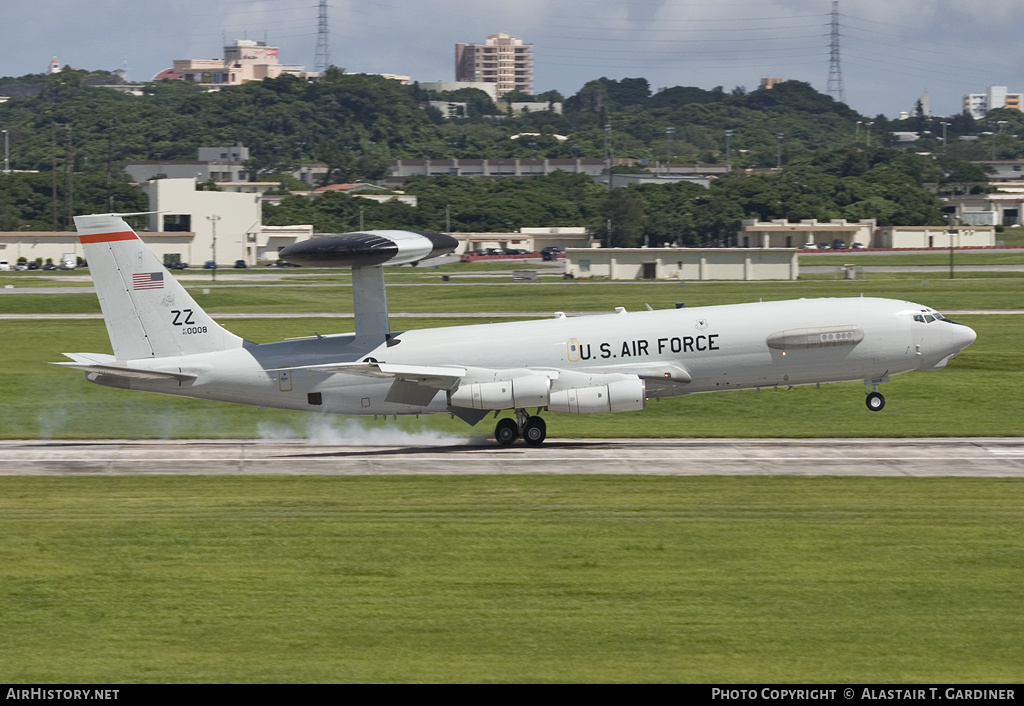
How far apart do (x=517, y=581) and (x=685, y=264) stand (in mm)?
109317

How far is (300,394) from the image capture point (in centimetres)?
4225

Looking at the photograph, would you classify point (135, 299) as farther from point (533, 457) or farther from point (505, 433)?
point (533, 457)

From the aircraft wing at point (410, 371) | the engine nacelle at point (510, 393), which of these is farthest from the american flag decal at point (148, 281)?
the engine nacelle at point (510, 393)

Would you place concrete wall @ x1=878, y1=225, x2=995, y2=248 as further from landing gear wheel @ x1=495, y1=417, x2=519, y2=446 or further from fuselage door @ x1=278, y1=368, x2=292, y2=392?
fuselage door @ x1=278, y1=368, x2=292, y2=392

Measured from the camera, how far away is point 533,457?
3994 centimetres

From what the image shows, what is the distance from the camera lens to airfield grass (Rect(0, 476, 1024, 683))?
1934 cm

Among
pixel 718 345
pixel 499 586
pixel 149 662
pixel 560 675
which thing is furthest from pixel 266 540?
pixel 718 345

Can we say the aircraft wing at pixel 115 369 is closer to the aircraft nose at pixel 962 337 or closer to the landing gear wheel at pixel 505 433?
the landing gear wheel at pixel 505 433

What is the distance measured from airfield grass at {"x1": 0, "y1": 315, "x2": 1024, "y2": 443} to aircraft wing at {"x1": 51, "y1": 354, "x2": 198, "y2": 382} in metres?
5.05

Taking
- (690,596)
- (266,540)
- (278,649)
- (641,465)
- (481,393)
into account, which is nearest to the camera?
(278,649)

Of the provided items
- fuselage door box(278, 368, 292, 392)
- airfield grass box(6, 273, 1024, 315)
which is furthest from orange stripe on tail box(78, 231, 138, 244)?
airfield grass box(6, 273, 1024, 315)

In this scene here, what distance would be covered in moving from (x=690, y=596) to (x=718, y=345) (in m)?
19.3

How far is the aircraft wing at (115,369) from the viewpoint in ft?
132
